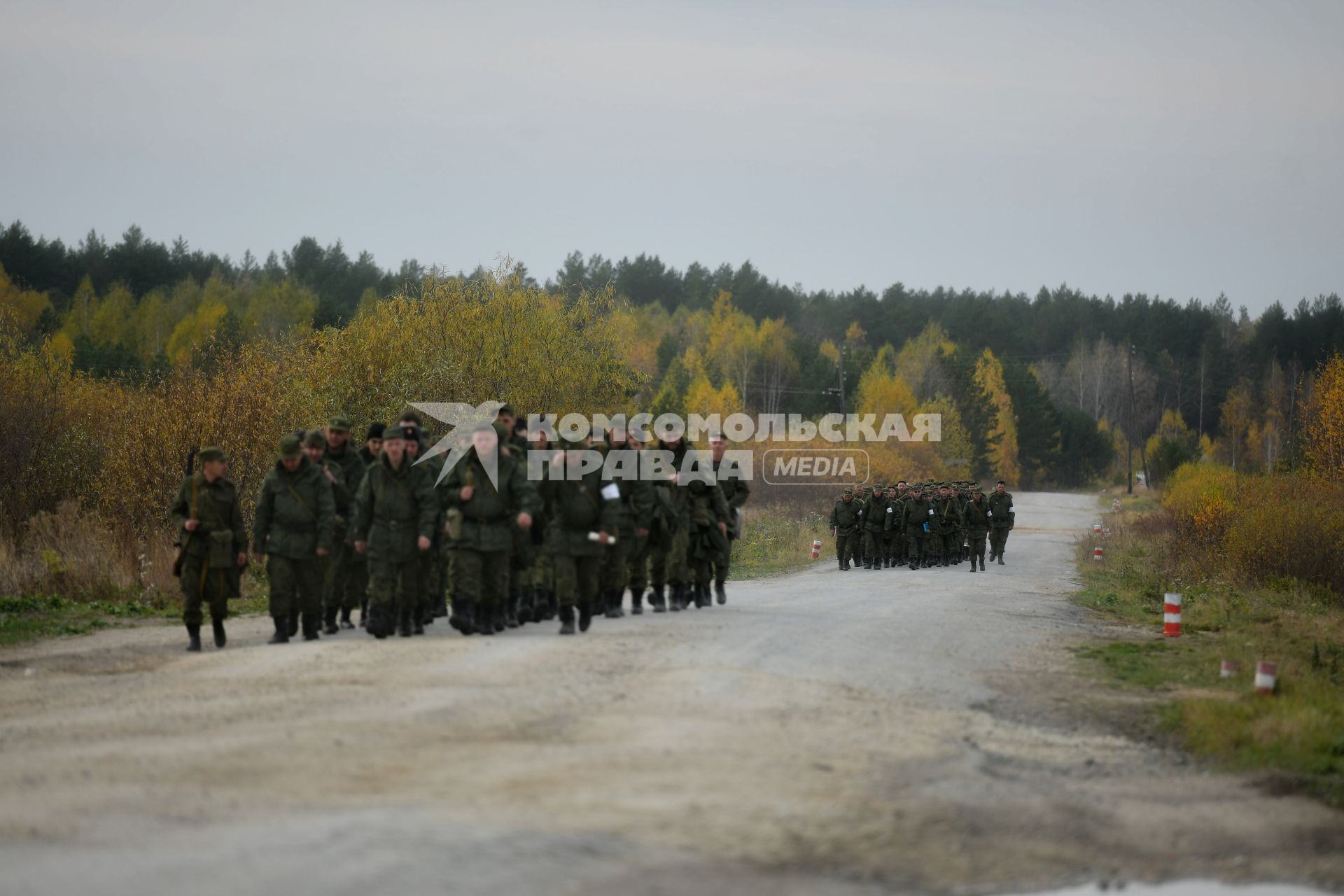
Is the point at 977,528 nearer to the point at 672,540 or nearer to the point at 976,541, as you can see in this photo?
the point at 976,541

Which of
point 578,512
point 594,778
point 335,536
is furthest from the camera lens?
point 335,536

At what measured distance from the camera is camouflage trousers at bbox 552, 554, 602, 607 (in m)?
13.9

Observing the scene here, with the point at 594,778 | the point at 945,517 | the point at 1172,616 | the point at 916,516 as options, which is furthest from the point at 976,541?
the point at 594,778

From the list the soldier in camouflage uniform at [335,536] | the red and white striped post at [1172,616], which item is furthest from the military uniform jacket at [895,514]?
the soldier in camouflage uniform at [335,536]

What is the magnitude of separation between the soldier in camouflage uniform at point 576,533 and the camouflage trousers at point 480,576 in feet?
1.82

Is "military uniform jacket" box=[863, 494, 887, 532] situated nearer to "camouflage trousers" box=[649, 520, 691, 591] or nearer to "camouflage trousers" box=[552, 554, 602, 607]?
"camouflage trousers" box=[649, 520, 691, 591]

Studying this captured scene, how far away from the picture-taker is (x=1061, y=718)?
448 inches

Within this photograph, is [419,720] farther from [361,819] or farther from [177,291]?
[177,291]

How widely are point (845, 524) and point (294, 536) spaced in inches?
785

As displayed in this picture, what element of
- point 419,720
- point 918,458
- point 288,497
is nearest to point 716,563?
point 288,497

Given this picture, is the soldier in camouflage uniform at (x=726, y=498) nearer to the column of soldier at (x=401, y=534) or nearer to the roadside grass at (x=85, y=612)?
the column of soldier at (x=401, y=534)

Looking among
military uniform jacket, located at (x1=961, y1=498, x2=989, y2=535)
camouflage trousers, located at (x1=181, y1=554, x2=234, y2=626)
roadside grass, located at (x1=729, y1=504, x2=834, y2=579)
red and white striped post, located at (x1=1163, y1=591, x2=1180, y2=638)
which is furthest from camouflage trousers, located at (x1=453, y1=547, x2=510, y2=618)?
military uniform jacket, located at (x1=961, y1=498, x2=989, y2=535)

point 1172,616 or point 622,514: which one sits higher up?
point 622,514

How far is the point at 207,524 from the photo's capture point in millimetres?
13445
